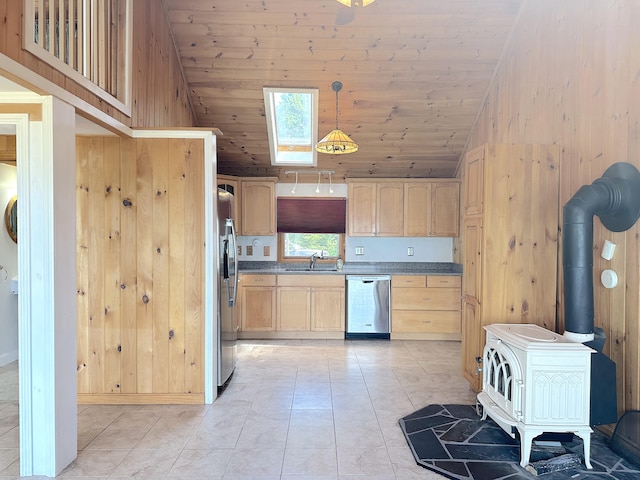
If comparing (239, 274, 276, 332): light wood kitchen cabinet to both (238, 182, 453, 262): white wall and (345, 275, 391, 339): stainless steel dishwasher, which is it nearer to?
(238, 182, 453, 262): white wall

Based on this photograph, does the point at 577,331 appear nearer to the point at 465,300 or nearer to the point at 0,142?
the point at 465,300

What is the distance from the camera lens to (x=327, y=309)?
17.2 feet

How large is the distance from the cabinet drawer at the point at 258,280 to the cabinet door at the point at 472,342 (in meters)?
2.57

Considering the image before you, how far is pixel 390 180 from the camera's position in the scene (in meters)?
5.57

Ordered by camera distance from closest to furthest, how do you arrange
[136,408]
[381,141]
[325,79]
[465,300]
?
1. [136,408]
2. [465,300]
3. [325,79]
4. [381,141]

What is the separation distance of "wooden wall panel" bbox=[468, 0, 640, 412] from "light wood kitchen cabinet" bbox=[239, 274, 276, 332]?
3299mm

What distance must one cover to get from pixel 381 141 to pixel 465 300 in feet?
8.45

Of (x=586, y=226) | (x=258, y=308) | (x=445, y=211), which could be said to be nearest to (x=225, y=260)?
(x=258, y=308)

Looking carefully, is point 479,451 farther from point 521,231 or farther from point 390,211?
point 390,211

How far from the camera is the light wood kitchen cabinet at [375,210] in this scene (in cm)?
559

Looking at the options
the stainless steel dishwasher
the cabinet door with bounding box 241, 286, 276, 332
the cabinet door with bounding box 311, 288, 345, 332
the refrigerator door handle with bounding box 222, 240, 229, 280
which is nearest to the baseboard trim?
the refrigerator door handle with bounding box 222, 240, 229, 280

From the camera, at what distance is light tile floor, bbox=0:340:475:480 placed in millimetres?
2262

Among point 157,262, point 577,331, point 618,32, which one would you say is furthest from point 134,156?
point 618,32

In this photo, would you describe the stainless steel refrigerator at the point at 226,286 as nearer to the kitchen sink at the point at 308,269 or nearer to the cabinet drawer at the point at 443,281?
the kitchen sink at the point at 308,269
